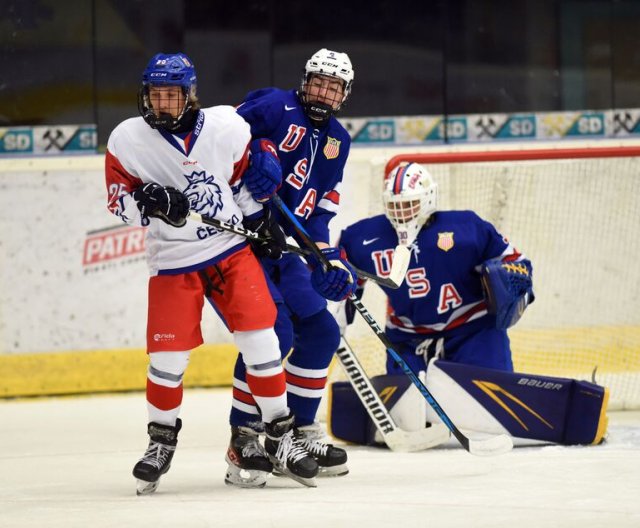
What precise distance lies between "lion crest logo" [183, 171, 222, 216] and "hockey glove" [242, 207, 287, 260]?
0.18m

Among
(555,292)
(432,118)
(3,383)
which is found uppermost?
(432,118)

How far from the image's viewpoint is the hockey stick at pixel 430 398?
3945 mm

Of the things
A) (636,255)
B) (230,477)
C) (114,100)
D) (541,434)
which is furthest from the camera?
(114,100)

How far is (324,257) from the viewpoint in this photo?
3.93 m

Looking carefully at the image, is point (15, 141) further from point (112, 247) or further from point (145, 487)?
point (145, 487)

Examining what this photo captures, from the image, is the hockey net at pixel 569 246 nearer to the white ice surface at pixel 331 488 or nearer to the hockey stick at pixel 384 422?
the white ice surface at pixel 331 488

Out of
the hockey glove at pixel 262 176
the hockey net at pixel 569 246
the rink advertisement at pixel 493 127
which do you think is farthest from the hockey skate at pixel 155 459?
the rink advertisement at pixel 493 127

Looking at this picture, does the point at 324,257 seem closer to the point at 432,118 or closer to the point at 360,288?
the point at 360,288

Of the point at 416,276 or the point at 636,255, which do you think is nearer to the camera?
the point at 416,276

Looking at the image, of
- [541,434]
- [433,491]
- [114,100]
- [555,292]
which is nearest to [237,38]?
[114,100]

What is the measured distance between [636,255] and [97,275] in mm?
2231

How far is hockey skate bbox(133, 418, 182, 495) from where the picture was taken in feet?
11.7

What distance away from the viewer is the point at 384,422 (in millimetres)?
4500

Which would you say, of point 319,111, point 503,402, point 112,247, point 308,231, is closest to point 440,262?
point 503,402
